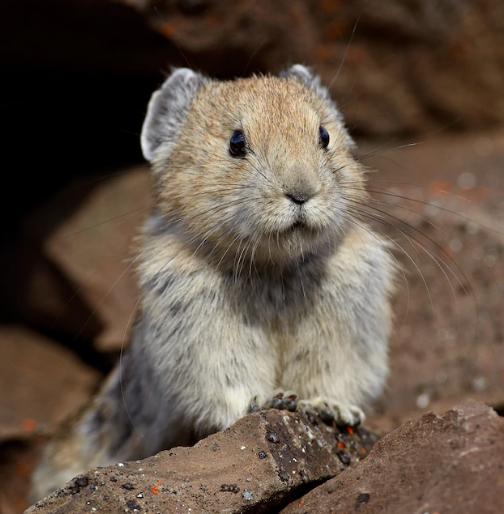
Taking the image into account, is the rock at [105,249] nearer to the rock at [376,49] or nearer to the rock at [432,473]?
the rock at [376,49]

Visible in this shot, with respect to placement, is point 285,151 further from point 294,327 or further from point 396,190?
point 396,190

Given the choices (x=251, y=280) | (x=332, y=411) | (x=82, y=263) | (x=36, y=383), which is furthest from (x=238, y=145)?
(x=36, y=383)

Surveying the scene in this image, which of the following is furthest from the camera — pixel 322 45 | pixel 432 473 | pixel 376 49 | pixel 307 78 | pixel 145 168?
pixel 376 49

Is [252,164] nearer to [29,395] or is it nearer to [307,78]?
→ [307,78]

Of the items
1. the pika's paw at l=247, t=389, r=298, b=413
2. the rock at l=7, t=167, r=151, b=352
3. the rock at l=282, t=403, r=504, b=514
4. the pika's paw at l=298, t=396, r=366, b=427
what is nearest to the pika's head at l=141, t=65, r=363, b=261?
the pika's paw at l=247, t=389, r=298, b=413

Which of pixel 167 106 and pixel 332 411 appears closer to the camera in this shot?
pixel 332 411

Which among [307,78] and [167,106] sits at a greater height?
[307,78]

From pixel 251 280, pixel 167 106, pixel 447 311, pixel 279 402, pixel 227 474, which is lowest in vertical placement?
pixel 447 311

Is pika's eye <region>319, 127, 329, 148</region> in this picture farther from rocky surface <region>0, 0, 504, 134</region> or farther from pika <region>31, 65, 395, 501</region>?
rocky surface <region>0, 0, 504, 134</region>
